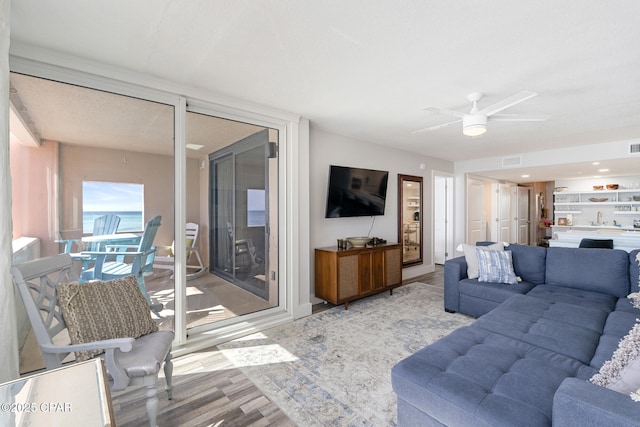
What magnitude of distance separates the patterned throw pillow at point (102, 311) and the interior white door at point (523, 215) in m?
9.52

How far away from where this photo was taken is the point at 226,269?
3322mm

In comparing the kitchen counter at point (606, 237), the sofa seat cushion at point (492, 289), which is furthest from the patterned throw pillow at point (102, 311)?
the kitchen counter at point (606, 237)

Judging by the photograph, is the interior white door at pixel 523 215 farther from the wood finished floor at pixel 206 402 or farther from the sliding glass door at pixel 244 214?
the wood finished floor at pixel 206 402

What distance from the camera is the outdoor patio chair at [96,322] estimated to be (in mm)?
1553

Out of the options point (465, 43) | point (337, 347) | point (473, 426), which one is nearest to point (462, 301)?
point (337, 347)

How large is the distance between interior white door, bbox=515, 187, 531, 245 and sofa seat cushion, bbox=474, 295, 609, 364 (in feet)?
23.2

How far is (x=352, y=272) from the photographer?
148 inches

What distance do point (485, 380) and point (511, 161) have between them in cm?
548

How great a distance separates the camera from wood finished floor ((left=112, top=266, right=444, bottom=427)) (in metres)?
1.80

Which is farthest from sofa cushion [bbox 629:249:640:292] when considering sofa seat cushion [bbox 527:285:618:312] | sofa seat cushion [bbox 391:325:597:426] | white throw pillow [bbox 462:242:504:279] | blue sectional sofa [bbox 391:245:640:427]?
sofa seat cushion [bbox 391:325:597:426]

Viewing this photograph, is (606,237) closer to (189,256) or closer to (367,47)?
(367,47)

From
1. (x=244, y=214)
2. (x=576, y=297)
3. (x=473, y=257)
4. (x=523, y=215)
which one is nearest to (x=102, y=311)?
(x=244, y=214)

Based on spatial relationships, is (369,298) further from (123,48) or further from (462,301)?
(123,48)

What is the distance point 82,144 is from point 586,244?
225 inches
